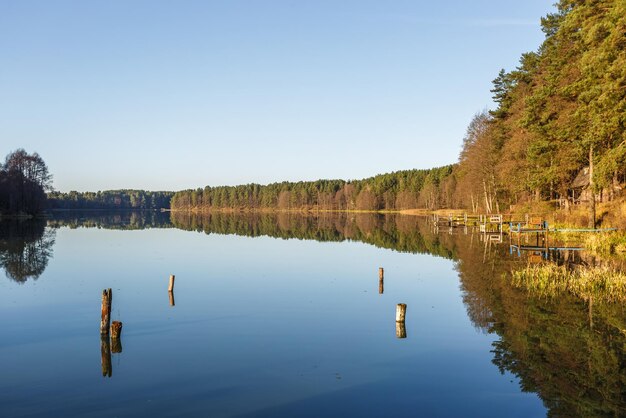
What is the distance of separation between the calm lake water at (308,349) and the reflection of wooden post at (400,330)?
16 centimetres

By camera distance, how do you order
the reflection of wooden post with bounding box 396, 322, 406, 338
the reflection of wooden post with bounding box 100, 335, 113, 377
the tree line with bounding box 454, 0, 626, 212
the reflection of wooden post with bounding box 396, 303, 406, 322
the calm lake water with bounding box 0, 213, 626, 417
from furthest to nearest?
the tree line with bounding box 454, 0, 626, 212 → the reflection of wooden post with bounding box 396, 303, 406, 322 → the reflection of wooden post with bounding box 396, 322, 406, 338 → the reflection of wooden post with bounding box 100, 335, 113, 377 → the calm lake water with bounding box 0, 213, 626, 417

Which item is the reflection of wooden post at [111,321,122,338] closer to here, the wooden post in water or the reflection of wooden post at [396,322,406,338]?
the wooden post in water

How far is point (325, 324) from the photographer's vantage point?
1844 cm

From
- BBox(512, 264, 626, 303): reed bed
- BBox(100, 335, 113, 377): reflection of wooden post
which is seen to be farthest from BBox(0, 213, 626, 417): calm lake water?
BBox(512, 264, 626, 303): reed bed

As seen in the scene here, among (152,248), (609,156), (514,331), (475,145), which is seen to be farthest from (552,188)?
(514,331)

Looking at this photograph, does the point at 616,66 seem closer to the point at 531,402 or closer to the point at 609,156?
the point at 609,156

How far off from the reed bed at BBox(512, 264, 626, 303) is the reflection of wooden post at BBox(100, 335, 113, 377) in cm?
1712

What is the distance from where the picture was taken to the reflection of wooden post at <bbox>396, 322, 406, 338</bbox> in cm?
1672

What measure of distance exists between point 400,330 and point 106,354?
370 inches

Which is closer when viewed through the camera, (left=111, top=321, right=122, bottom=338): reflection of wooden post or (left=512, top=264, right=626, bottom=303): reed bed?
(left=111, top=321, right=122, bottom=338): reflection of wooden post

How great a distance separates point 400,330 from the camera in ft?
56.3

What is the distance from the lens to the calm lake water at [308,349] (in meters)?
11.1

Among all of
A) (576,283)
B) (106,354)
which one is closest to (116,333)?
(106,354)

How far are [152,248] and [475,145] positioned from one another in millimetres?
51126
